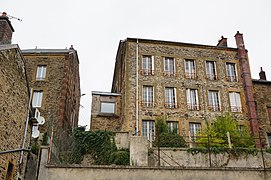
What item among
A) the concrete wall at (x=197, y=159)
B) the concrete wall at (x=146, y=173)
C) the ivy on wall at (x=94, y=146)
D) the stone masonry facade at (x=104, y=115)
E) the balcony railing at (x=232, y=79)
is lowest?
the concrete wall at (x=146, y=173)

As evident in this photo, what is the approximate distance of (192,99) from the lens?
22188 millimetres

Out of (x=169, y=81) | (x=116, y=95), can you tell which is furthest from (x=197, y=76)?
(x=116, y=95)

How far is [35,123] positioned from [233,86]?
591 inches

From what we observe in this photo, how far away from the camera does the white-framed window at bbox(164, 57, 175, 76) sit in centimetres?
2270

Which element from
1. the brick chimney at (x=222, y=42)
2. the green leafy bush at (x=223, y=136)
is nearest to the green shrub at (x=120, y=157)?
the green leafy bush at (x=223, y=136)

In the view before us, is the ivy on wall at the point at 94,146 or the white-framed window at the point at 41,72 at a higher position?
the white-framed window at the point at 41,72

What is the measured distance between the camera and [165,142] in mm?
18047

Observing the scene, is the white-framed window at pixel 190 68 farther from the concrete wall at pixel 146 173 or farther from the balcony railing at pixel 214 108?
the concrete wall at pixel 146 173

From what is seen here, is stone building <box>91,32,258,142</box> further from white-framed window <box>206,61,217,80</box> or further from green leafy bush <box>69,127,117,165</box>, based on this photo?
green leafy bush <box>69,127,117,165</box>

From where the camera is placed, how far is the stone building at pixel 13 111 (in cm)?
1077

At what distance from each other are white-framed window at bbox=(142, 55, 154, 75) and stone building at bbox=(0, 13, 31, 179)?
10.5m

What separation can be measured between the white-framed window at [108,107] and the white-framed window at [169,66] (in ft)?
15.2

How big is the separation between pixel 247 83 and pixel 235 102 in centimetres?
175

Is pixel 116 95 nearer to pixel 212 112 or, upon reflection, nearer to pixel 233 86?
pixel 212 112
